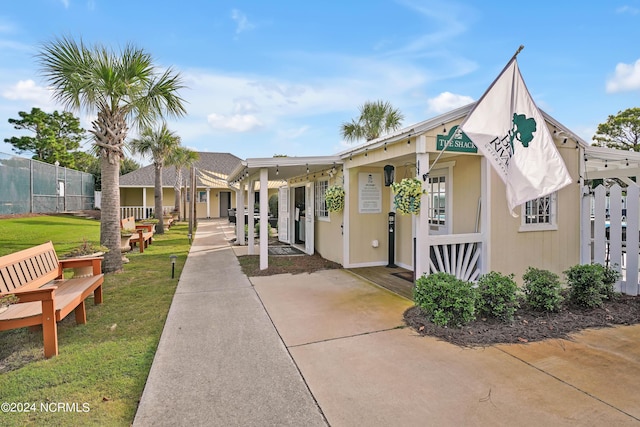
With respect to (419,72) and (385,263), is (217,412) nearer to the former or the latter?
(385,263)

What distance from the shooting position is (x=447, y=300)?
379cm

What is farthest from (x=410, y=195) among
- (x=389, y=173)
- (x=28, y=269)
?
(x=28, y=269)

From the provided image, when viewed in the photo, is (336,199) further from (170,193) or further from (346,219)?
(170,193)

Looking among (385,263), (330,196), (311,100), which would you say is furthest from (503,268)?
(311,100)

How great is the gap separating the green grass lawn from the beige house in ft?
10.0

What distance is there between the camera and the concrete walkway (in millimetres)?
2283

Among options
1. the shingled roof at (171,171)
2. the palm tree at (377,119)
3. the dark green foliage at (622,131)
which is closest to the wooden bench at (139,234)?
the shingled roof at (171,171)

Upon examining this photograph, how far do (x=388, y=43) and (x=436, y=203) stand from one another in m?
5.35

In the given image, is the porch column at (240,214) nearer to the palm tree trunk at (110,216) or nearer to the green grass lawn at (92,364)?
the palm tree trunk at (110,216)

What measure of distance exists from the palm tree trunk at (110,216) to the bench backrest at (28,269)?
101 inches

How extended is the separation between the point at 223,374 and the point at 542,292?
390 centimetres

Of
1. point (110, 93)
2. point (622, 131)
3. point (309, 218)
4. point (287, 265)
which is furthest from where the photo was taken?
point (622, 131)

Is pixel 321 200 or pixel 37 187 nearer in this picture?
pixel 321 200

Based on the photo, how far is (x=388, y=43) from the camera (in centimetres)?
928
